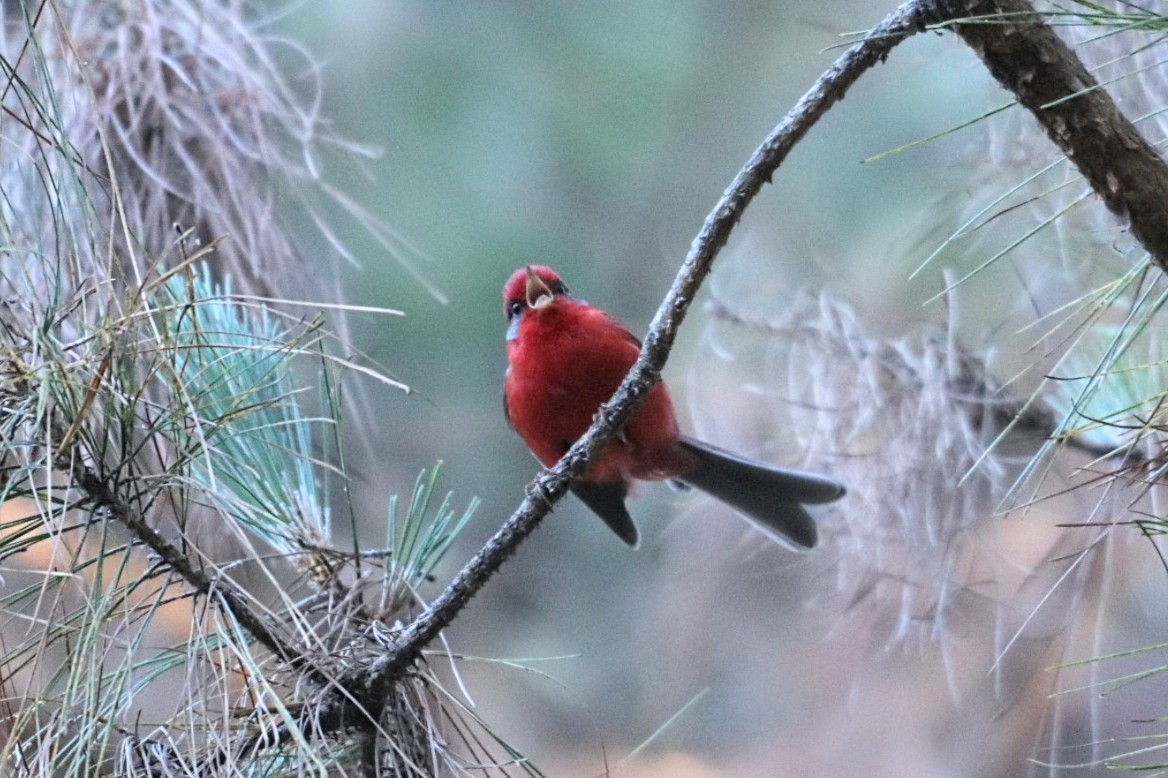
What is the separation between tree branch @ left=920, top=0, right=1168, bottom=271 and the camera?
2.37ft

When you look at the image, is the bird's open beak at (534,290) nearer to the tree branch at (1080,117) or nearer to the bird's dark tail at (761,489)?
the bird's dark tail at (761,489)

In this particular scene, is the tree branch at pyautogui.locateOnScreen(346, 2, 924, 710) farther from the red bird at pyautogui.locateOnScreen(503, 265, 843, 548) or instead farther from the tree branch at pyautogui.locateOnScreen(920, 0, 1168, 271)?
the red bird at pyautogui.locateOnScreen(503, 265, 843, 548)

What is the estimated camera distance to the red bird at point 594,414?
1.68m

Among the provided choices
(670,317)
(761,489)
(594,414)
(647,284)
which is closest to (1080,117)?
(670,317)

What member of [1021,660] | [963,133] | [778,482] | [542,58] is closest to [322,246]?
[542,58]

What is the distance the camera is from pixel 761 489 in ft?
6.26

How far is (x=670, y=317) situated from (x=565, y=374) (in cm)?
75

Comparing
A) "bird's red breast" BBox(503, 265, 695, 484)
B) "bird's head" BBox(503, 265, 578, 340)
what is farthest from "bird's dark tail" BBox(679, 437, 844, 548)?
"bird's head" BBox(503, 265, 578, 340)

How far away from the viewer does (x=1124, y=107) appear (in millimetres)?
1305

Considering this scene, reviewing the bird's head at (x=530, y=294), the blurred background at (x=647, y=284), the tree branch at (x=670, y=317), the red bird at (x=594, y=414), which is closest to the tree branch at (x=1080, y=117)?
the tree branch at (x=670, y=317)

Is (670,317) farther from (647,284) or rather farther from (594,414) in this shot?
(647,284)

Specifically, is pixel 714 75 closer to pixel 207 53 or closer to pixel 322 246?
pixel 322 246

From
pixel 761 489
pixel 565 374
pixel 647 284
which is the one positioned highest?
pixel 647 284

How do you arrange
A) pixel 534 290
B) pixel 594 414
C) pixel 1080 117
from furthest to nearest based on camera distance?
pixel 534 290 → pixel 594 414 → pixel 1080 117
